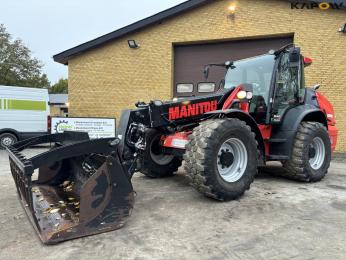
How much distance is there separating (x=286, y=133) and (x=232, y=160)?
65.9 inches

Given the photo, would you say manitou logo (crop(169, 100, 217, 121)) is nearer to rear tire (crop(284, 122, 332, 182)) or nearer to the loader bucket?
the loader bucket

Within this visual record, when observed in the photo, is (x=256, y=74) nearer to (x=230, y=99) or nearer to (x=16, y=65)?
(x=230, y=99)

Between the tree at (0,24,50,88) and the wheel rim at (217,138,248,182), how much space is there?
33430 millimetres

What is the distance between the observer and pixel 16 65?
34906 millimetres

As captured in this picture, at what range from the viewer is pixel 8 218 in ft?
14.3

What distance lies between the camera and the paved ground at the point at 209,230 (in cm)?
334

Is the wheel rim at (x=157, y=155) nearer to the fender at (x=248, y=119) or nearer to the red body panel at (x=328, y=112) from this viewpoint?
the fender at (x=248, y=119)

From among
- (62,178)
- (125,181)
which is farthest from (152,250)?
(62,178)

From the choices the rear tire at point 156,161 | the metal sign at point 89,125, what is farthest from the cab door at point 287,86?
the metal sign at point 89,125

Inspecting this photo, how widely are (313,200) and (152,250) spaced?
2893 millimetres

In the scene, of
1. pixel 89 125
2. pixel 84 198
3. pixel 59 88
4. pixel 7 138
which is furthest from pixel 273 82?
pixel 59 88

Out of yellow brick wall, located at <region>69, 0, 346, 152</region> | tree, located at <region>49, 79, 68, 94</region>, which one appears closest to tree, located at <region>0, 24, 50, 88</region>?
yellow brick wall, located at <region>69, 0, 346, 152</region>

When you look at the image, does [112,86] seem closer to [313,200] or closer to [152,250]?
[313,200]

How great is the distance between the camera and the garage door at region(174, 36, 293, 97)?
13.2 meters
